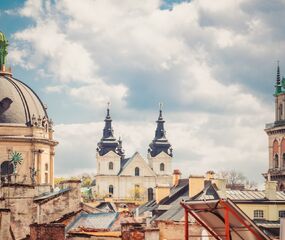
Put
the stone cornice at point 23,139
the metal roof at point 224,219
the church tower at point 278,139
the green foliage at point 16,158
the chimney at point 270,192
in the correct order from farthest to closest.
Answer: the church tower at point 278,139, the green foliage at point 16,158, the stone cornice at point 23,139, the chimney at point 270,192, the metal roof at point 224,219

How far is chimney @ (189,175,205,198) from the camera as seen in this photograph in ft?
200

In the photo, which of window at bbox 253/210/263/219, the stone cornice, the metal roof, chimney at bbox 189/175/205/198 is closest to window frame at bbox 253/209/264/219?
window at bbox 253/210/263/219

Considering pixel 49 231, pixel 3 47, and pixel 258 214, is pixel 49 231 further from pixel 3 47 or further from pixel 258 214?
pixel 3 47

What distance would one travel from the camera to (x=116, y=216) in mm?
37531

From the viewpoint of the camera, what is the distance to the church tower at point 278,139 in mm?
135875

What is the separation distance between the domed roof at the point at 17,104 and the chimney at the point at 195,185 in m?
40.9

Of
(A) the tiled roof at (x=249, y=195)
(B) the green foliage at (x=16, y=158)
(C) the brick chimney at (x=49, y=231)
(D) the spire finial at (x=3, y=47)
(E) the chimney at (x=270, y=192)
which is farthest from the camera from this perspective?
(D) the spire finial at (x=3, y=47)

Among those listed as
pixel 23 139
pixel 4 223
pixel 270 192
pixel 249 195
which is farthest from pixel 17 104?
pixel 4 223

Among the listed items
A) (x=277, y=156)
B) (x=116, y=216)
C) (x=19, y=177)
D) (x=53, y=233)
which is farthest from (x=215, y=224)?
(x=277, y=156)

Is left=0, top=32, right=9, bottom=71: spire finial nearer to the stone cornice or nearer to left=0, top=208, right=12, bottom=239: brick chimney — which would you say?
the stone cornice

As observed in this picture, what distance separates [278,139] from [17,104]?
52921 mm

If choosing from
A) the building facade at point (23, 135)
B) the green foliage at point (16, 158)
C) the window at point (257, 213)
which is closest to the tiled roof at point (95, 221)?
the window at point (257, 213)

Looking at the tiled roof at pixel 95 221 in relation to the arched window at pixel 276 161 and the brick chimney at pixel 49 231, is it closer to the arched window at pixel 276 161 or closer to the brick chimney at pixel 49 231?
the brick chimney at pixel 49 231

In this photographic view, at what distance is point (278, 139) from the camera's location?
139 meters
